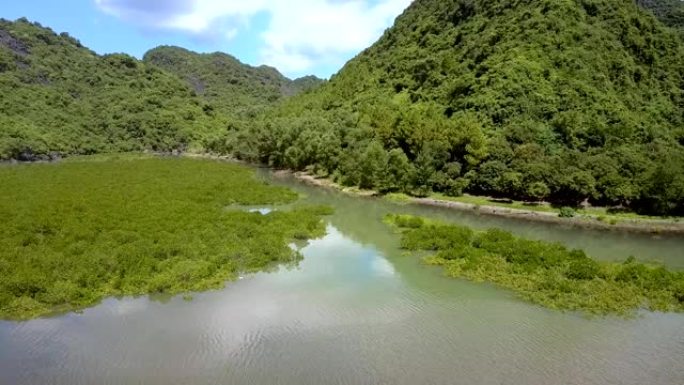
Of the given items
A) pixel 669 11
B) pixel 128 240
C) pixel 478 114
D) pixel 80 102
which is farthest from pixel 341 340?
pixel 80 102

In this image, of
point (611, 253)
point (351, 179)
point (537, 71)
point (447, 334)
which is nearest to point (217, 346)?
point (447, 334)

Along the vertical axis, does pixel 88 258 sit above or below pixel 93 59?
below

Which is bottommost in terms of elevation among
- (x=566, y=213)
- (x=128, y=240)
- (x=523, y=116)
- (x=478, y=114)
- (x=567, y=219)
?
(x=128, y=240)

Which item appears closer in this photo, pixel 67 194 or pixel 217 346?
pixel 217 346

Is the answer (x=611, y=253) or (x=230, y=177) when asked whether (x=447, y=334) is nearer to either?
(x=611, y=253)

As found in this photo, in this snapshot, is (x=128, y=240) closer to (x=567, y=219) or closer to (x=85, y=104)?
(x=567, y=219)

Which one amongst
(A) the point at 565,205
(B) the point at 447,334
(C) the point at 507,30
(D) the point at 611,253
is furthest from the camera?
(C) the point at 507,30

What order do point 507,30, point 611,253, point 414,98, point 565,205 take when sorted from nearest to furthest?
point 611,253
point 565,205
point 507,30
point 414,98

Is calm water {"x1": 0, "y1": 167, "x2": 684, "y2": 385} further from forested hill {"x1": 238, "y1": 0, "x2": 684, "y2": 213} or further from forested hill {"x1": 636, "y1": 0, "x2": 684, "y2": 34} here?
forested hill {"x1": 636, "y1": 0, "x2": 684, "y2": 34}

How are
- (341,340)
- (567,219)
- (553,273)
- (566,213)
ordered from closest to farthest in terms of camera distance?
(341,340) → (553,273) → (567,219) → (566,213)
